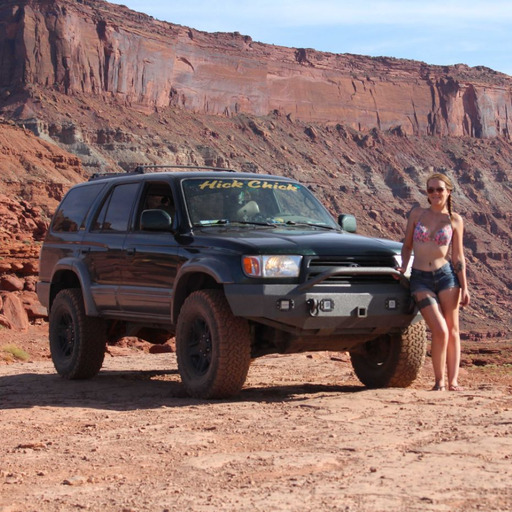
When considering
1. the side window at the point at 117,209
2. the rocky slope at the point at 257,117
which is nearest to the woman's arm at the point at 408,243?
the side window at the point at 117,209

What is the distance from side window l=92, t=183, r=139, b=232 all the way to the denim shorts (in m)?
2.89

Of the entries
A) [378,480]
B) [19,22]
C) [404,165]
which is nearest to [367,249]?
[378,480]

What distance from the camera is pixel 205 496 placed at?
468 cm

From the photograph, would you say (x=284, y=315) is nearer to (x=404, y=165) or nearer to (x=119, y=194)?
(x=119, y=194)

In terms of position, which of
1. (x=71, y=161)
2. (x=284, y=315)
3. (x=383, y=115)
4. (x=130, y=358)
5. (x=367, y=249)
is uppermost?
(x=383, y=115)

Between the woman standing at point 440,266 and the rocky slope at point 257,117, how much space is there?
49.5 metres

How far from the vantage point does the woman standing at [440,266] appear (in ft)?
26.4

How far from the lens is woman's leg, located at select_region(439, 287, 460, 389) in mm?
8102

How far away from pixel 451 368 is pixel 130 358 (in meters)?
6.14

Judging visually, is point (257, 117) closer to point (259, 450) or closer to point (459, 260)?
point (459, 260)

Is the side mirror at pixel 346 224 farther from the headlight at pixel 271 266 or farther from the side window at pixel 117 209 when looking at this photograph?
the side window at pixel 117 209

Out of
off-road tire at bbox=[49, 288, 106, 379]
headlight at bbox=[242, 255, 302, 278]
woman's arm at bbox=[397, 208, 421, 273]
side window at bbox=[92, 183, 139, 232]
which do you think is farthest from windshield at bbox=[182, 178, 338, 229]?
off-road tire at bbox=[49, 288, 106, 379]

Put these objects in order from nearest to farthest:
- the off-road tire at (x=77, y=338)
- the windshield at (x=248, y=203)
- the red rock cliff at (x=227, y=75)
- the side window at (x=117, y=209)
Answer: the windshield at (x=248, y=203)
the side window at (x=117, y=209)
the off-road tire at (x=77, y=338)
the red rock cliff at (x=227, y=75)

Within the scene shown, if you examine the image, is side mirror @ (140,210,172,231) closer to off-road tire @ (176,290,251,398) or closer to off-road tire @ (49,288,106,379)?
off-road tire @ (176,290,251,398)
